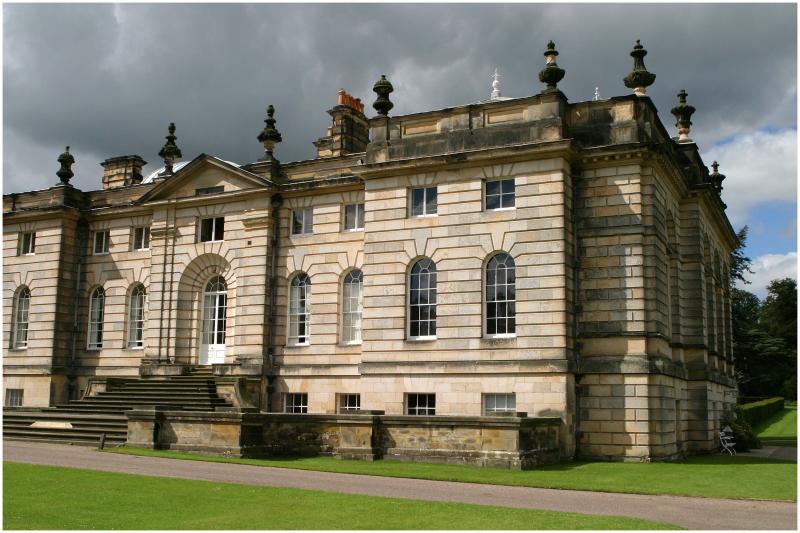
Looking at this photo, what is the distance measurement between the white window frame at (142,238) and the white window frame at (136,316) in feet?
4.56

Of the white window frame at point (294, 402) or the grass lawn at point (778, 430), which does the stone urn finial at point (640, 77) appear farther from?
the grass lawn at point (778, 430)

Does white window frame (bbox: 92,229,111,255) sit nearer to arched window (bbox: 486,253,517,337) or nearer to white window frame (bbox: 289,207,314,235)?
white window frame (bbox: 289,207,314,235)

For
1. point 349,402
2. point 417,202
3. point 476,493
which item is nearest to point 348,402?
point 349,402

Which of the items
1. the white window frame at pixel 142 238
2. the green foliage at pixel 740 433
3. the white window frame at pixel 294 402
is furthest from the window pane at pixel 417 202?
the green foliage at pixel 740 433

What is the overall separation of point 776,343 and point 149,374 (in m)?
54.0

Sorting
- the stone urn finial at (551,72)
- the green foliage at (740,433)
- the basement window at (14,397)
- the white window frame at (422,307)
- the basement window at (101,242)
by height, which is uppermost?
the stone urn finial at (551,72)

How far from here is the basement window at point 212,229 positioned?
2988cm

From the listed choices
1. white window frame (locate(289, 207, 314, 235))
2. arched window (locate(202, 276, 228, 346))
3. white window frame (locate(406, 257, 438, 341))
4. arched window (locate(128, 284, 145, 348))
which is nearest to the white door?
arched window (locate(202, 276, 228, 346))

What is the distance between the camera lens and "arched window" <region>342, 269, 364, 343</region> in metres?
27.1

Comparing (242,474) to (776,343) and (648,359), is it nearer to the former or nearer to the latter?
(648,359)

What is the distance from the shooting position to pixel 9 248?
33.6m

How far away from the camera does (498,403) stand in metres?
23.4

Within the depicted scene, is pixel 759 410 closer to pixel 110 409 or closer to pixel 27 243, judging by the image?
pixel 110 409

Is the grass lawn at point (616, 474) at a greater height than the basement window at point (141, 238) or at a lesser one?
lesser
